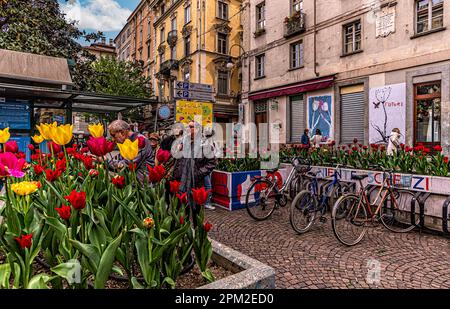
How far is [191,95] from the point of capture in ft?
27.0

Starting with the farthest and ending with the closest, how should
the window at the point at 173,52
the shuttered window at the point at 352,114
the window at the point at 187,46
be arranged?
1. the window at the point at 173,52
2. the window at the point at 187,46
3. the shuttered window at the point at 352,114

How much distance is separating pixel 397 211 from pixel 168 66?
28831mm

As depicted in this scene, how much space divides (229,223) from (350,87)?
1137 centimetres

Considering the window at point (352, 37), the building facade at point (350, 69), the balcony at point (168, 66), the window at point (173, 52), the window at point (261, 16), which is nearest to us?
the building facade at point (350, 69)

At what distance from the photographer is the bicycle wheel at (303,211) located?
4.79 metres

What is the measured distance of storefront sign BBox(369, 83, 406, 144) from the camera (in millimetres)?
11770

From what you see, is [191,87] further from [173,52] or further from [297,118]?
[173,52]

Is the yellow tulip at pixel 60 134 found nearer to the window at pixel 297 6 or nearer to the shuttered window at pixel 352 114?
the shuttered window at pixel 352 114

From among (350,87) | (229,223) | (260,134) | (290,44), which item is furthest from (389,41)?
(229,223)

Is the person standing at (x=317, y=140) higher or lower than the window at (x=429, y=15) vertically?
lower

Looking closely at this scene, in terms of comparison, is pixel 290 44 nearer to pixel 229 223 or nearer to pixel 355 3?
pixel 355 3

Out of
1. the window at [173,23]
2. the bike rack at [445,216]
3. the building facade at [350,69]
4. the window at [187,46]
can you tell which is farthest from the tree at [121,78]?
the bike rack at [445,216]

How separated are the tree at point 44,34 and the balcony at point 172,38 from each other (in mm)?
14383

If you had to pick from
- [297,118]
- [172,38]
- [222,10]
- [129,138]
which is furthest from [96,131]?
[172,38]
